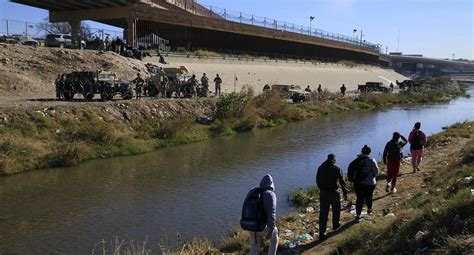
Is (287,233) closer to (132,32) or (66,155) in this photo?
(66,155)

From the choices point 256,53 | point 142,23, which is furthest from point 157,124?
point 256,53

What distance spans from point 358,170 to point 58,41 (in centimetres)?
3659

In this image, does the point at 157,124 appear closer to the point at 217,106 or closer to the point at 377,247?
the point at 217,106

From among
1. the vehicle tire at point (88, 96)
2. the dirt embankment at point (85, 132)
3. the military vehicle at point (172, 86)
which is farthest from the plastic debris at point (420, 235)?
the military vehicle at point (172, 86)

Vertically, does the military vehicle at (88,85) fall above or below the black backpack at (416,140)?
above

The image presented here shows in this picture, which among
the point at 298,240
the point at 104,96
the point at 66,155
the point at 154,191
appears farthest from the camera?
the point at 104,96

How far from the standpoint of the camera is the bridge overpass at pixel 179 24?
2229 inches

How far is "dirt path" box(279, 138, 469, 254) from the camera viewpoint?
10.2m

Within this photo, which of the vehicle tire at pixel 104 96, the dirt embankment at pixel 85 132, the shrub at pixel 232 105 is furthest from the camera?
the shrub at pixel 232 105

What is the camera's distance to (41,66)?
35.0 m

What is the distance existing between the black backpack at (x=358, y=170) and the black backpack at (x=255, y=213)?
406 cm

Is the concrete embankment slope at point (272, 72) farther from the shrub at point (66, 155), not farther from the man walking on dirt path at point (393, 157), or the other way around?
the man walking on dirt path at point (393, 157)

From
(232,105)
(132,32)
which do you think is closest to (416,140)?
(232,105)

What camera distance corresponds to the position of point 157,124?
94.5 feet
